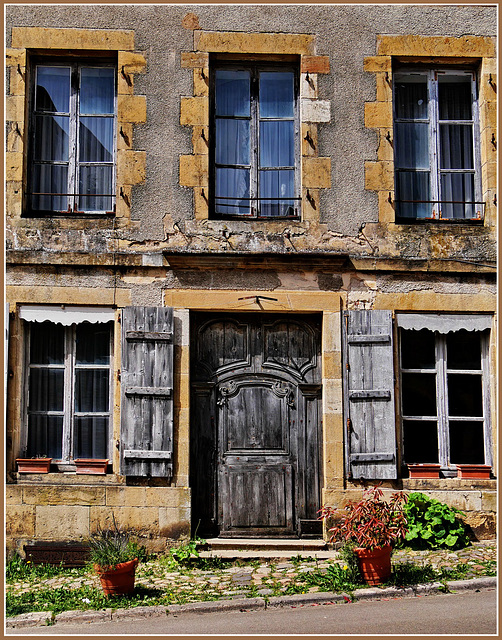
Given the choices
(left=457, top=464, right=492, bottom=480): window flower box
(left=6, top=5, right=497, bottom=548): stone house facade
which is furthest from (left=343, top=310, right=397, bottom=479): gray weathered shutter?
(left=457, top=464, right=492, bottom=480): window flower box

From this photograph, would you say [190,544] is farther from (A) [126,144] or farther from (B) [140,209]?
(A) [126,144]

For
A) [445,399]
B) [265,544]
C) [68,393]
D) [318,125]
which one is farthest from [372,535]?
[318,125]

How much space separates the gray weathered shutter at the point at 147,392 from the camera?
25.1ft

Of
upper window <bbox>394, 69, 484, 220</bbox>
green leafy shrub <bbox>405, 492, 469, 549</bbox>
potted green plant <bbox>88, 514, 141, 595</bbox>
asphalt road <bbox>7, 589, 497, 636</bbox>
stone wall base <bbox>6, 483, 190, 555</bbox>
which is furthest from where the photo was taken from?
upper window <bbox>394, 69, 484, 220</bbox>

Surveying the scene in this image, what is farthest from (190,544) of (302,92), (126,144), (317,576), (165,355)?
(302,92)

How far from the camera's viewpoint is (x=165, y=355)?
306 inches

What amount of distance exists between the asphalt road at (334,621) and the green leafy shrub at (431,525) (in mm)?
1306

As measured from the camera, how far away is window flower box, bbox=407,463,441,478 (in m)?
7.84

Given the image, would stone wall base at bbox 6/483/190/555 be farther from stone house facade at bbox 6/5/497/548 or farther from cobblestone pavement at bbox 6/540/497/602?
cobblestone pavement at bbox 6/540/497/602

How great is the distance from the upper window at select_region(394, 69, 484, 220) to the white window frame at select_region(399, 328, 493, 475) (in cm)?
142

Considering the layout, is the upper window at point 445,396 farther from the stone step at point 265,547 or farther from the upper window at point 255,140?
the upper window at point 255,140

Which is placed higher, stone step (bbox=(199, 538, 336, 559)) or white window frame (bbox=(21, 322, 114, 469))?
white window frame (bbox=(21, 322, 114, 469))

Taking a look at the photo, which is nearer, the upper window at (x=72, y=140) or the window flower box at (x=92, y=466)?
the window flower box at (x=92, y=466)

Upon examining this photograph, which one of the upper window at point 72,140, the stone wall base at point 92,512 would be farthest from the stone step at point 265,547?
the upper window at point 72,140
